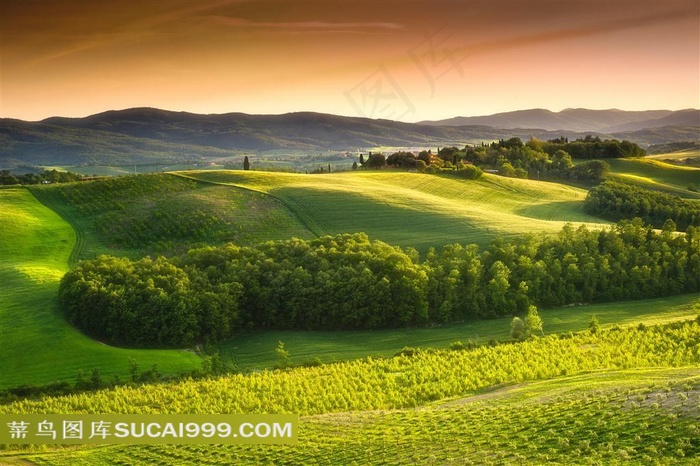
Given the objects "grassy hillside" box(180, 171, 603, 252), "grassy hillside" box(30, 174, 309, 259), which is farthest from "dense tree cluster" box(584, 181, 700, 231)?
"grassy hillside" box(30, 174, 309, 259)

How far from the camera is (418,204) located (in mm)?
92125

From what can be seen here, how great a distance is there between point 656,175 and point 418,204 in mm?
82736

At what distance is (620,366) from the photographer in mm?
38812

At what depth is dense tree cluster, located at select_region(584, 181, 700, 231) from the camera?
106 meters

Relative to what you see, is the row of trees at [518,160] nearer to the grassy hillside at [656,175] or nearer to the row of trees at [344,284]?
the grassy hillside at [656,175]

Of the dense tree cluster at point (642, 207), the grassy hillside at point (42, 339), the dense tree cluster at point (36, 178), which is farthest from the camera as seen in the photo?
the dense tree cluster at point (36, 178)

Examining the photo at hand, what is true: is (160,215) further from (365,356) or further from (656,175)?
(656,175)

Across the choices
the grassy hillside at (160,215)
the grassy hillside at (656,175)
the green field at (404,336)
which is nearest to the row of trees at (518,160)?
the grassy hillside at (656,175)

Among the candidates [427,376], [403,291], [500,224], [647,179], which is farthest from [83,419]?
[647,179]

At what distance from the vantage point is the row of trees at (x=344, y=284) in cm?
5569

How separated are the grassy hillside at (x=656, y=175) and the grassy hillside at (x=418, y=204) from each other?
1775cm

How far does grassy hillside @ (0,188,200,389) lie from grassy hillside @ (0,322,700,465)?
7057mm

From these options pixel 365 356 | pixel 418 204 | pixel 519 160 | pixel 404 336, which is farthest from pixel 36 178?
pixel 519 160

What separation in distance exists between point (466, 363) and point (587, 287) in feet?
93.9
